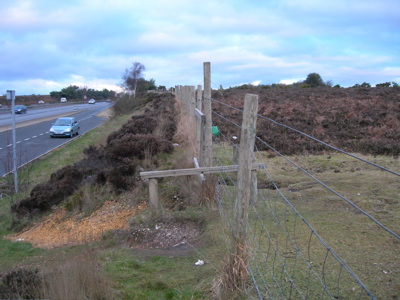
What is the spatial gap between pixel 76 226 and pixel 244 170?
5989 millimetres

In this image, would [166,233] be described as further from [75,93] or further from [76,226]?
[75,93]

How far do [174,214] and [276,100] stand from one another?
63.7 ft

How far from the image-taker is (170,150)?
12375 millimetres

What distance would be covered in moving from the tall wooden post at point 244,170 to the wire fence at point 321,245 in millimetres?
237

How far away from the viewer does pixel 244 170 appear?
383 centimetres

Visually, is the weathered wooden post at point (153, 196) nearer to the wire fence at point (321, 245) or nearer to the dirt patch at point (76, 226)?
the dirt patch at point (76, 226)

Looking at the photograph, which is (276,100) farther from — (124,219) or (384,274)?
(384,274)

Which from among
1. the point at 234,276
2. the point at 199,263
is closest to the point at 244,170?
the point at 234,276

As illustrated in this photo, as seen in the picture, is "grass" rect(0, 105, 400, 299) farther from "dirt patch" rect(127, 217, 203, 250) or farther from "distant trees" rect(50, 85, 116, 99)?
"distant trees" rect(50, 85, 116, 99)

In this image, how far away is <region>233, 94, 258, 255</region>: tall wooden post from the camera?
3674mm

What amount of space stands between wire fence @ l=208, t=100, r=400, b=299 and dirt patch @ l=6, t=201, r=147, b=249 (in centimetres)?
223

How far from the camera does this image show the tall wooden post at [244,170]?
3.67 metres

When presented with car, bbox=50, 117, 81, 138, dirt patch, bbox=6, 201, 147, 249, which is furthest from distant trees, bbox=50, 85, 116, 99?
dirt patch, bbox=6, 201, 147, 249

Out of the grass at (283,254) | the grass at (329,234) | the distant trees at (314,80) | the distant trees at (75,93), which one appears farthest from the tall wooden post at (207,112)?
the distant trees at (75,93)
